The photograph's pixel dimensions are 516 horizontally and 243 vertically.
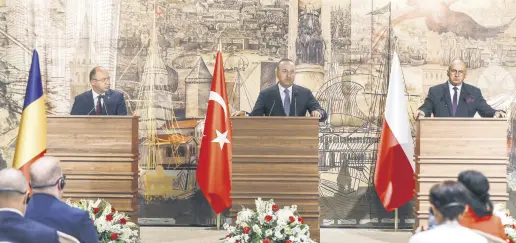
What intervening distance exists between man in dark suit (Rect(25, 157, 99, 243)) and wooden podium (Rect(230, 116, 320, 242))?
353 cm

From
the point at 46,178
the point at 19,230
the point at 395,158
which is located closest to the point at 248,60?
the point at 395,158

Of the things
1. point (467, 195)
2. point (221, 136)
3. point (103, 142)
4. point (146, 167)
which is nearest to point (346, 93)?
point (221, 136)

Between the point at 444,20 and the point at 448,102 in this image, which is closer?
the point at 448,102

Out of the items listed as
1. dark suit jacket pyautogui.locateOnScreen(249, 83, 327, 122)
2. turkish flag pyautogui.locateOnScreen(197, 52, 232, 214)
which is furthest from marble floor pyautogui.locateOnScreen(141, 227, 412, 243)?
dark suit jacket pyautogui.locateOnScreen(249, 83, 327, 122)

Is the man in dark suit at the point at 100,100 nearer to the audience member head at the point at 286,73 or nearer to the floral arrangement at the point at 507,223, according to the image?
the audience member head at the point at 286,73

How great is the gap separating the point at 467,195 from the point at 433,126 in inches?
151

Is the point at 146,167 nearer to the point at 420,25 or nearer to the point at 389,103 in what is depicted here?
the point at 389,103

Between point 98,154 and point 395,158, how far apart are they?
3853 millimetres

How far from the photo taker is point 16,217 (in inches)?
143

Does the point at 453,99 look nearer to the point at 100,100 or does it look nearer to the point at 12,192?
the point at 100,100

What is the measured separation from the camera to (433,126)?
7.45 metres

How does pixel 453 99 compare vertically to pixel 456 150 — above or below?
above

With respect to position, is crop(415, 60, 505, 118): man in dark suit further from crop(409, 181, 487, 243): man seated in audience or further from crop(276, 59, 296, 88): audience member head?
crop(409, 181, 487, 243): man seated in audience

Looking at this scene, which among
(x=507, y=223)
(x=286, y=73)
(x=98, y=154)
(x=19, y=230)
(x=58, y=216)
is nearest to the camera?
(x=19, y=230)
